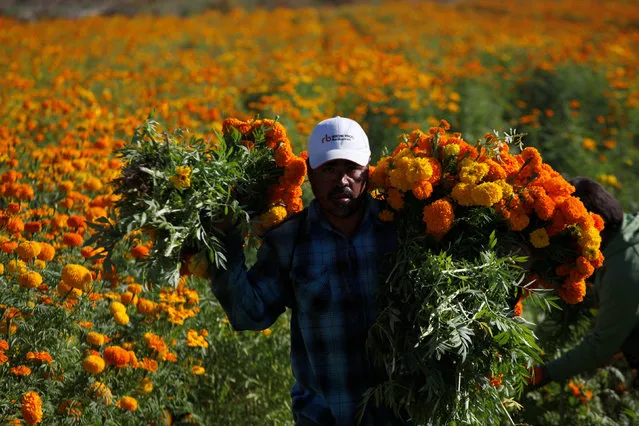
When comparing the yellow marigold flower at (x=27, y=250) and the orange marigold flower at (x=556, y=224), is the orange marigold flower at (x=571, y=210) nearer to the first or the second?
the orange marigold flower at (x=556, y=224)

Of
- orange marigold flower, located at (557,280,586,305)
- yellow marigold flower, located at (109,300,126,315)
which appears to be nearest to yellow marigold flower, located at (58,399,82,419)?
yellow marigold flower, located at (109,300,126,315)

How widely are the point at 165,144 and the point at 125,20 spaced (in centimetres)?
1315

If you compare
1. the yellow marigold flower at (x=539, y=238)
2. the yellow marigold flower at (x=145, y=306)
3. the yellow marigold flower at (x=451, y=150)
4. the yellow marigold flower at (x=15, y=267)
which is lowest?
the yellow marigold flower at (x=145, y=306)

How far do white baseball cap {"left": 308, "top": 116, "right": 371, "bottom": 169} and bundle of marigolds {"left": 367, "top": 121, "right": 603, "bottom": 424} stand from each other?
150 millimetres

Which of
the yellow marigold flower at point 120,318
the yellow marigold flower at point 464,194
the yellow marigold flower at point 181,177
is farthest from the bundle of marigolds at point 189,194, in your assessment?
the yellow marigold flower at point 120,318

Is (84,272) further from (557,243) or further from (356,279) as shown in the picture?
(557,243)

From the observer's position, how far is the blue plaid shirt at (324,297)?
2904mm

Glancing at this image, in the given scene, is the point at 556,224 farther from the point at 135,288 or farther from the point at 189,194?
the point at 135,288

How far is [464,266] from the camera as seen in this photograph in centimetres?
275

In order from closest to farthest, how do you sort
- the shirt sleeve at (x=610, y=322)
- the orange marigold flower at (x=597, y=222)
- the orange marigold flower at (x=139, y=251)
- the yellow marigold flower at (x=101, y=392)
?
1. the orange marigold flower at (x=597, y=222)
2. the yellow marigold flower at (x=101, y=392)
3. the shirt sleeve at (x=610, y=322)
4. the orange marigold flower at (x=139, y=251)

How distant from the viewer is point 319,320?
2912mm


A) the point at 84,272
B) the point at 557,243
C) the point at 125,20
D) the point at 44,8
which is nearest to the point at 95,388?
the point at 84,272

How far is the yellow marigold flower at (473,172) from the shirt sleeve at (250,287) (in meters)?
0.74

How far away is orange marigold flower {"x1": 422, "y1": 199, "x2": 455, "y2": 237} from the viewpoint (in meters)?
2.78
